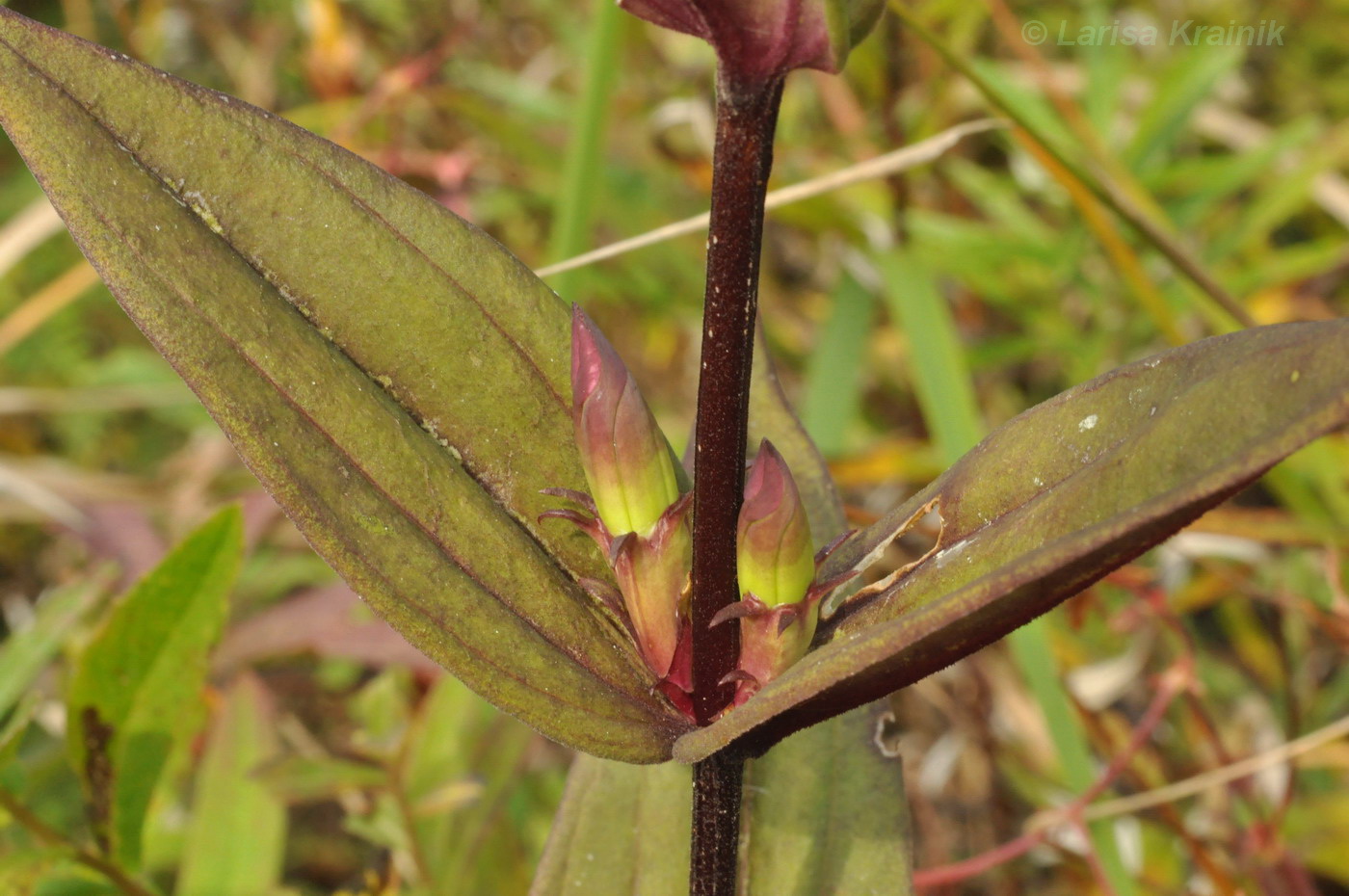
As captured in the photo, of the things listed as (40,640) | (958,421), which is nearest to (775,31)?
(40,640)

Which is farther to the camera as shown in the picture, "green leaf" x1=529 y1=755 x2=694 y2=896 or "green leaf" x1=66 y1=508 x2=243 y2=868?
"green leaf" x1=66 y1=508 x2=243 y2=868

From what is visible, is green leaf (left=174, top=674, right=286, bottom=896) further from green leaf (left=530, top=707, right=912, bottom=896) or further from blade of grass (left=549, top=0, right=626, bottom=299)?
blade of grass (left=549, top=0, right=626, bottom=299)

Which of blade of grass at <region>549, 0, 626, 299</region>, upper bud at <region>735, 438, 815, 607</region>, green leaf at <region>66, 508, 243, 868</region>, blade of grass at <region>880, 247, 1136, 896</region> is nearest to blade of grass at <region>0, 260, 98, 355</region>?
blade of grass at <region>549, 0, 626, 299</region>

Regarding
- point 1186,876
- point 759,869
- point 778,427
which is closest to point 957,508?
point 778,427

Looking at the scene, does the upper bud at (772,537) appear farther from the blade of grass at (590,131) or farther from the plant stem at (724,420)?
the blade of grass at (590,131)

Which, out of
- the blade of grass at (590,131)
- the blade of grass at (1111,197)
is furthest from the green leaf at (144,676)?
the blade of grass at (1111,197)

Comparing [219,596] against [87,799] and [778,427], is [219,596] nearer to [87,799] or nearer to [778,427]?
[87,799]

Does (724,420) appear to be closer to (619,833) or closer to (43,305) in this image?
(619,833)
